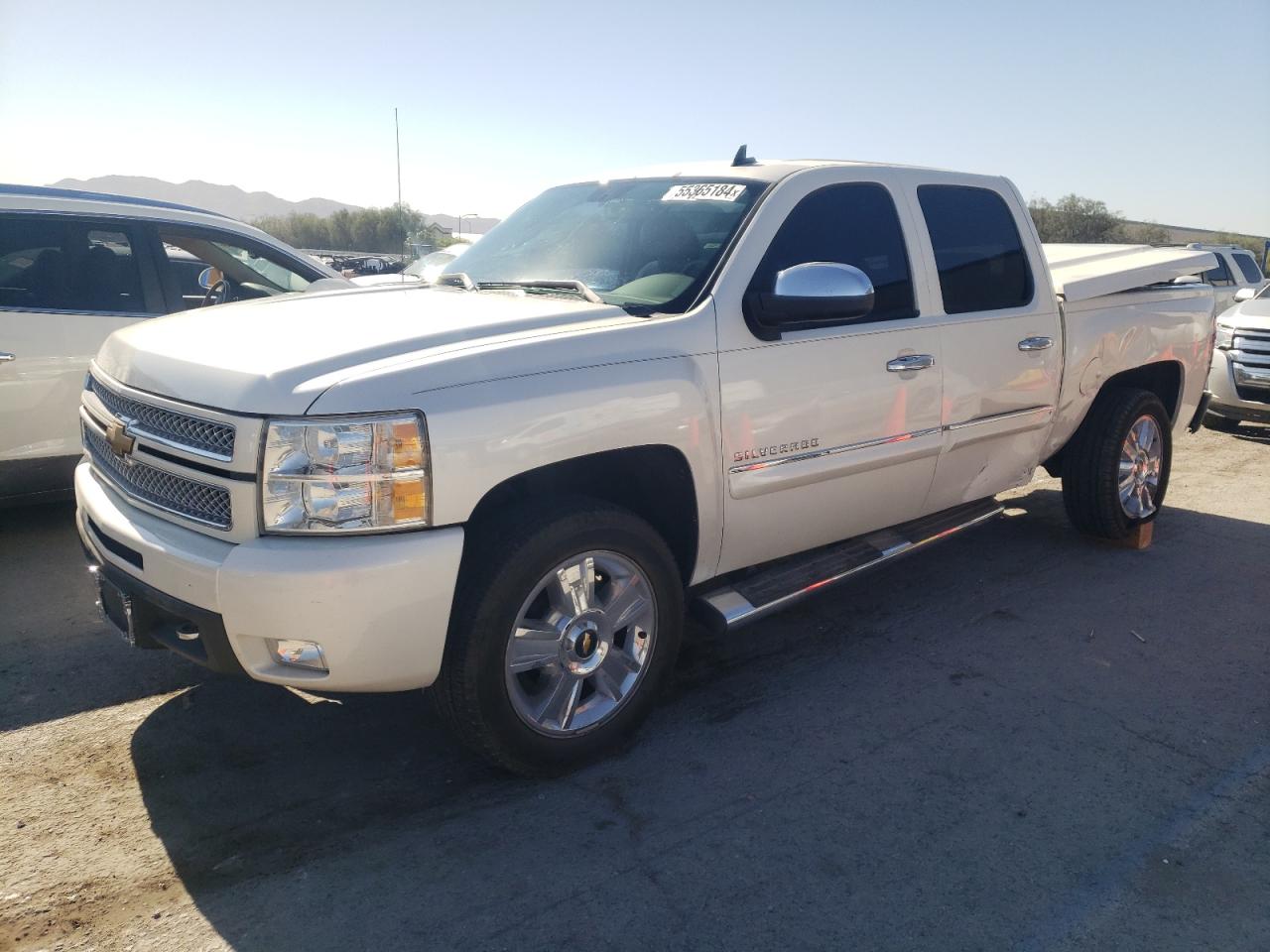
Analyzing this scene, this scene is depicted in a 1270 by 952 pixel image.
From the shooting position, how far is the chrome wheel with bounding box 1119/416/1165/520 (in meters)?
5.67

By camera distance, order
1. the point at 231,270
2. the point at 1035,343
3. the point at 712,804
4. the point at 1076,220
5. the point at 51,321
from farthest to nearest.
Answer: the point at 1076,220 → the point at 231,270 → the point at 51,321 → the point at 1035,343 → the point at 712,804

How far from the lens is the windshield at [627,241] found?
3.71 metres

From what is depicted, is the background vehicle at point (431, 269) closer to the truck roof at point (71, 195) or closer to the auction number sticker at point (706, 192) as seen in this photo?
the auction number sticker at point (706, 192)

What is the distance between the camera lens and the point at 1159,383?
20.1 ft

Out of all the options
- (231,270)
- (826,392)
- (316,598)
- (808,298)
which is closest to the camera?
(316,598)

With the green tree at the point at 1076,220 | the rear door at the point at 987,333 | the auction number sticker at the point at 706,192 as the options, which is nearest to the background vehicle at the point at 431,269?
the auction number sticker at the point at 706,192

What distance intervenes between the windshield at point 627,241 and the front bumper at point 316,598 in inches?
53.1

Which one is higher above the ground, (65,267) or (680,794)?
(65,267)

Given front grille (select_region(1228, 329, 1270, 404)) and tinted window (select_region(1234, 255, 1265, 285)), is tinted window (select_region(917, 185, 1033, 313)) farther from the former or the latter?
tinted window (select_region(1234, 255, 1265, 285))

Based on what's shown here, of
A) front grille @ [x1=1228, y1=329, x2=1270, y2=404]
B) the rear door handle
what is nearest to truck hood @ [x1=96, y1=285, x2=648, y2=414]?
the rear door handle

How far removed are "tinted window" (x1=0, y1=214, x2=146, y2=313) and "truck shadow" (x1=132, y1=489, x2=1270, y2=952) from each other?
2.77 metres

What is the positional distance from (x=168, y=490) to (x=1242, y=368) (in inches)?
385

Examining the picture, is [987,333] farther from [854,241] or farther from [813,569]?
[813,569]

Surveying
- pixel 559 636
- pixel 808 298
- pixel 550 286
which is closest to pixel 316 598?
pixel 559 636
